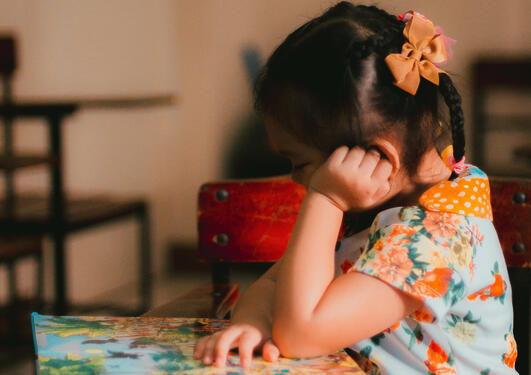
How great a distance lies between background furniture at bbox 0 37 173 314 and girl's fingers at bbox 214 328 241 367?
1.40m

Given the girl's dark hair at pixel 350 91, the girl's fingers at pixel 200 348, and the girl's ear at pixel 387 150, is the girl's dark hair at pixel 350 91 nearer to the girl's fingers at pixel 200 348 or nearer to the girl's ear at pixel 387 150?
the girl's ear at pixel 387 150

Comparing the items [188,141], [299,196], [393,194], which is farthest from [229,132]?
[393,194]

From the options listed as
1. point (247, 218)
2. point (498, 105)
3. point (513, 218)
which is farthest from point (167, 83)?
point (513, 218)

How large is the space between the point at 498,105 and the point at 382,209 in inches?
119

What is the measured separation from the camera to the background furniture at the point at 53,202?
80.4 inches

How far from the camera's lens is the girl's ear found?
73cm

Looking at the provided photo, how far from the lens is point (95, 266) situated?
3000 mm

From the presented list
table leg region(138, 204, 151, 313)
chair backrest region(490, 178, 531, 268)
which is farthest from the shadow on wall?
chair backrest region(490, 178, 531, 268)

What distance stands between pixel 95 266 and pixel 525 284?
2.35 meters

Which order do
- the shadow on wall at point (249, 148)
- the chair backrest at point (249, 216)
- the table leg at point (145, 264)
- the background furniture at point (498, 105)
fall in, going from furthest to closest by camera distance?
the background furniture at point (498, 105), the shadow on wall at point (249, 148), the table leg at point (145, 264), the chair backrest at point (249, 216)

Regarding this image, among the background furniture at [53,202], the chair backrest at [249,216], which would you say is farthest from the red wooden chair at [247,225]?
the background furniture at [53,202]

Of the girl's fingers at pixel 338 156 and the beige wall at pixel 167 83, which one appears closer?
the girl's fingers at pixel 338 156

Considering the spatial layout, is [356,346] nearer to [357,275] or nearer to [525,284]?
[357,275]

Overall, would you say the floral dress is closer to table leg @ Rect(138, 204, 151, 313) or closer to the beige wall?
table leg @ Rect(138, 204, 151, 313)
